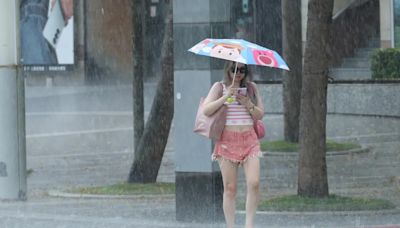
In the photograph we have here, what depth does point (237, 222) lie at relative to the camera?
11.4 metres

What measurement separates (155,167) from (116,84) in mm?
22655

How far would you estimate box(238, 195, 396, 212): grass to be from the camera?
1187 cm

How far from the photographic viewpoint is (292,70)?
63.0ft

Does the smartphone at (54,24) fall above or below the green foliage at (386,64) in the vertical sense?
above

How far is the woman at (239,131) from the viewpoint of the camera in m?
9.39

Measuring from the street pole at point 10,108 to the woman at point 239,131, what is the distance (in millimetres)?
4491

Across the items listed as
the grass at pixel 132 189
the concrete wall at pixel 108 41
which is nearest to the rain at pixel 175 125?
the grass at pixel 132 189

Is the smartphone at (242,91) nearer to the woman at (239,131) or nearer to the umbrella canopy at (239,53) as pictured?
the woman at (239,131)

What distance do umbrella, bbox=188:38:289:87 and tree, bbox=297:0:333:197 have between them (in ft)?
9.09

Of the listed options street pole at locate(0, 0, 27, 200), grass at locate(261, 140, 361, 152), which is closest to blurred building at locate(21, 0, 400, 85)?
grass at locate(261, 140, 361, 152)

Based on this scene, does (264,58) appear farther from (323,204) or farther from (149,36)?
(149,36)

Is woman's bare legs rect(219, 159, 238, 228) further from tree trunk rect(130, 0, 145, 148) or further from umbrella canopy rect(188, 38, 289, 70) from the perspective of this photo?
tree trunk rect(130, 0, 145, 148)

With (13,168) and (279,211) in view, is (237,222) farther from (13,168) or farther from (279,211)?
(13,168)

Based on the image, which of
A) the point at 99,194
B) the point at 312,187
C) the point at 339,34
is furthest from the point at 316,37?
the point at 339,34
